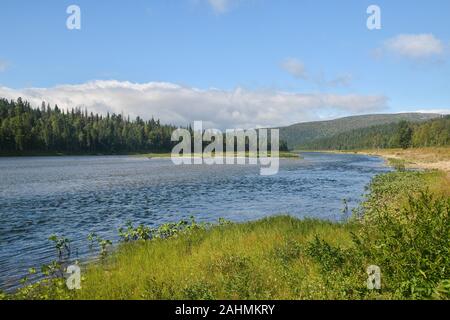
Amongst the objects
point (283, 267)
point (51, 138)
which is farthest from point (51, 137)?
point (283, 267)

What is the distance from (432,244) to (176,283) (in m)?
7.08

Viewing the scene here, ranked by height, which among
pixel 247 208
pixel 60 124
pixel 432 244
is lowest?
pixel 247 208

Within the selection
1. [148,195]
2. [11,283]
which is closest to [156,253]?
[11,283]

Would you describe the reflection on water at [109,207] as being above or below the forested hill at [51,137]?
below

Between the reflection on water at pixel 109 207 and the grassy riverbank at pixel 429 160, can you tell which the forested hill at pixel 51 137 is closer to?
the reflection on water at pixel 109 207

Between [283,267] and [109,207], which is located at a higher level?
[283,267]

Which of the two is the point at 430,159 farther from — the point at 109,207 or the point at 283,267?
the point at 283,267

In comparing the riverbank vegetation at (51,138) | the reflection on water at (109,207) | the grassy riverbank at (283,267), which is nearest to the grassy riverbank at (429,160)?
the reflection on water at (109,207)

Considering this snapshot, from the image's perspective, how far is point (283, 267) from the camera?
1120cm

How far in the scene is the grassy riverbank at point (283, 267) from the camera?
887 cm
